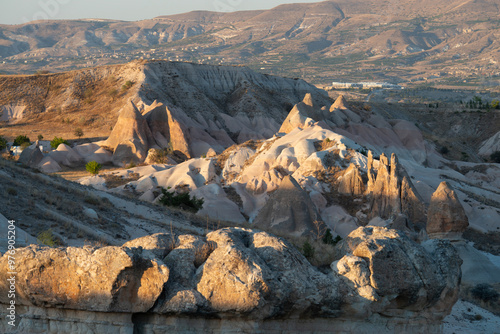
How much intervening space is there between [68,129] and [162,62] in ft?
52.7

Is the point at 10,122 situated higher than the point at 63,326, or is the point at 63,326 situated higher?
the point at 63,326

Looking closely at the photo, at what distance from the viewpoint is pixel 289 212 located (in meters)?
24.6

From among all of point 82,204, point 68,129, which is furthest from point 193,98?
point 82,204

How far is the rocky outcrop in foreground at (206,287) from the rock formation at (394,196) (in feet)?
63.4

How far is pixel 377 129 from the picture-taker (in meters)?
55.7

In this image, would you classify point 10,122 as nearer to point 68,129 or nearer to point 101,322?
point 68,129

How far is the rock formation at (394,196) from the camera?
27.8 metres

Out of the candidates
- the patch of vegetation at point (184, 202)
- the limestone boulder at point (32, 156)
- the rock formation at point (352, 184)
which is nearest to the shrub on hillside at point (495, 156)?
the rock formation at point (352, 184)

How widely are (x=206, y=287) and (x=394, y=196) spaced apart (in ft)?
71.3

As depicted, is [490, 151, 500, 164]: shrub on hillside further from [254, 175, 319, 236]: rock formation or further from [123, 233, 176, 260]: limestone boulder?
[123, 233, 176, 260]: limestone boulder

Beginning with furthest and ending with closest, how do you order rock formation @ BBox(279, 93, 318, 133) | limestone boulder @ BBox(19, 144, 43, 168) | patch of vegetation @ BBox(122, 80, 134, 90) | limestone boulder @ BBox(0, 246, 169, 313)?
patch of vegetation @ BBox(122, 80, 134, 90) → rock formation @ BBox(279, 93, 318, 133) → limestone boulder @ BBox(19, 144, 43, 168) → limestone boulder @ BBox(0, 246, 169, 313)

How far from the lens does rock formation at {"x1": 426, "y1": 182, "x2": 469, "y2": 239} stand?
71.8ft

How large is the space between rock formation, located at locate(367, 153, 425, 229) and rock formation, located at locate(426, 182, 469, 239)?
499 centimetres

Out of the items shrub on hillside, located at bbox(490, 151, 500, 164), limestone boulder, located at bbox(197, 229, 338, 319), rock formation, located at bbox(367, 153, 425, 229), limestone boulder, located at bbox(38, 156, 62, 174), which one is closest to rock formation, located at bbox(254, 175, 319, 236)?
rock formation, located at bbox(367, 153, 425, 229)
